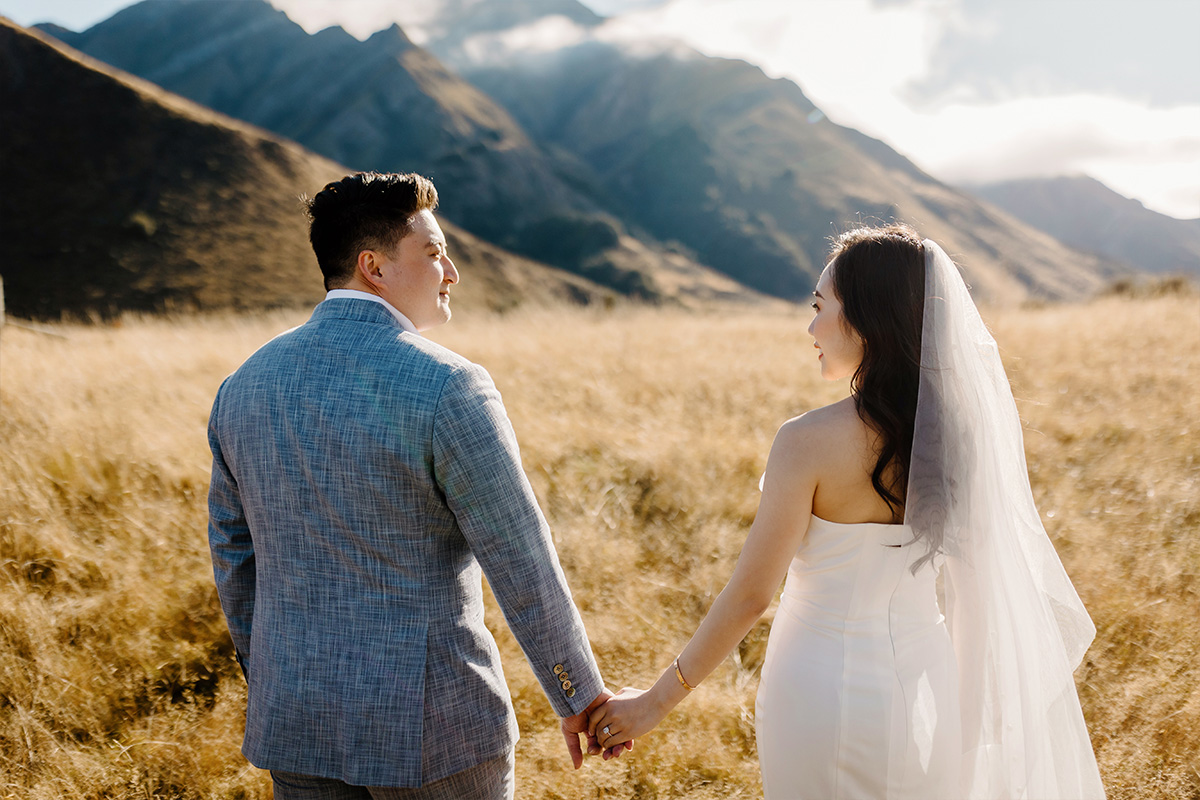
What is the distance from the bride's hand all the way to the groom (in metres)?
0.19

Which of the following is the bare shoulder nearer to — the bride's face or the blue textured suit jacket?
the bride's face

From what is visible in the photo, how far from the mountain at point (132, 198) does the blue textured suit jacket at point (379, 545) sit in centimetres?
3713

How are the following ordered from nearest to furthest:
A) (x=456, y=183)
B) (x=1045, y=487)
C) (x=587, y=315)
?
1. (x=1045, y=487)
2. (x=587, y=315)
3. (x=456, y=183)

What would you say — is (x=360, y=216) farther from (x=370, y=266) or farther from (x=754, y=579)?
(x=754, y=579)

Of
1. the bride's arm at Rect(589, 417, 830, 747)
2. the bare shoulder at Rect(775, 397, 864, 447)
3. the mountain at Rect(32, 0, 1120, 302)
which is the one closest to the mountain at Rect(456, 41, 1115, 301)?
the mountain at Rect(32, 0, 1120, 302)

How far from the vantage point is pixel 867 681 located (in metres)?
1.88

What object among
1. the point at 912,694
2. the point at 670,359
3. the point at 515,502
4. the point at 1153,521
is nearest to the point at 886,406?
the point at 912,694

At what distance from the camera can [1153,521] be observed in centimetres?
457

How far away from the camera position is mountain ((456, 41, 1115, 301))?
107 meters

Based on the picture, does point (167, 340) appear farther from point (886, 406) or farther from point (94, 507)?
point (886, 406)

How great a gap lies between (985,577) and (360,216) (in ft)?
7.08

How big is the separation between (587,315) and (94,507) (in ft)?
29.0

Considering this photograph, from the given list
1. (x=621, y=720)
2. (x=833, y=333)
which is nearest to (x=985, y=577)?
(x=833, y=333)

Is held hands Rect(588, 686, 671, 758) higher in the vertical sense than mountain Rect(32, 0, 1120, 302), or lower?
lower
